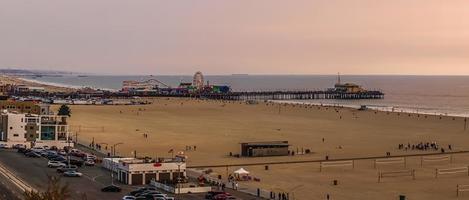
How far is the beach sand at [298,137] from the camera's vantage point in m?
40.3

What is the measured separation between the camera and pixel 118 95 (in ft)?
523

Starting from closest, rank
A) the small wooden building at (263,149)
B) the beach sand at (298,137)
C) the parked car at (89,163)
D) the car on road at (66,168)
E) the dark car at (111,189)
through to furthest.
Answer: the dark car at (111,189) < the beach sand at (298,137) < the car on road at (66,168) < the parked car at (89,163) < the small wooden building at (263,149)

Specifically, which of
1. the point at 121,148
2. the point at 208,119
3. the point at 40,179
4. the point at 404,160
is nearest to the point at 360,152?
the point at 404,160

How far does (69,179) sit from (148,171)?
453cm

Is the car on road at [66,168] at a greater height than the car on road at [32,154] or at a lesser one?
lesser

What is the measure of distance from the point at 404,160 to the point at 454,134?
25.6 meters

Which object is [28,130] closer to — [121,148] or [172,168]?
[121,148]

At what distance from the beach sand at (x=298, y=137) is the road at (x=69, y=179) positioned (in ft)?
23.1

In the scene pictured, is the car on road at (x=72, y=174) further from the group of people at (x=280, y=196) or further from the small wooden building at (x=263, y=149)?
the small wooden building at (x=263, y=149)

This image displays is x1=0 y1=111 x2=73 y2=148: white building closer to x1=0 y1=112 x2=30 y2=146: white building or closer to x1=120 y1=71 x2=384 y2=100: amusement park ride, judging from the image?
x1=0 y1=112 x2=30 y2=146: white building

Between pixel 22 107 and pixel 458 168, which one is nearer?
pixel 458 168

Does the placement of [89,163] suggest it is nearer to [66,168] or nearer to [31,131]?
[66,168]

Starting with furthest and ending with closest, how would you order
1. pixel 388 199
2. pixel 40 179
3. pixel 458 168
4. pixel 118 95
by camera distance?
pixel 118 95 → pixel 458 168 → pixel 40 179 → pixel 388 199

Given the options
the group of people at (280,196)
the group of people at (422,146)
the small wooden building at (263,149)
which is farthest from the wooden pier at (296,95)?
the group of people at (280,196)
